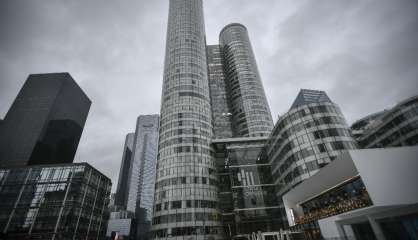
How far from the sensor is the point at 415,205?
85.6 feet

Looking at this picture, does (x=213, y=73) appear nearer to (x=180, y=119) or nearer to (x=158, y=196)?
(x=180, y=119)

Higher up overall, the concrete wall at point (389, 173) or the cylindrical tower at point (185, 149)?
the cylindrical tower at point (185, 149)

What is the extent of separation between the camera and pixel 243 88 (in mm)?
121375

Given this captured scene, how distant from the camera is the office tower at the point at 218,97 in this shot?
11719 centimetres

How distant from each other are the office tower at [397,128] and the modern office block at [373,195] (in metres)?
34.9

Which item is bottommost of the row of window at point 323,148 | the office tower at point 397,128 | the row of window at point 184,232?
the row of window at point 184,232

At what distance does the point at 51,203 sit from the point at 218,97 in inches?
3603

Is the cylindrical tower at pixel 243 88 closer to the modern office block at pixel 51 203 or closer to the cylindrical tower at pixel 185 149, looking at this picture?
the cylindrical tower at pixel 185 149

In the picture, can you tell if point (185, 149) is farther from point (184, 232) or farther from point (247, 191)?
point (184, 232)

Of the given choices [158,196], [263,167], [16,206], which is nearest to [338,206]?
[263,167]

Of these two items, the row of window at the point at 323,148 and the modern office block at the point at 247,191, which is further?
the modern office block at the point at 247,191

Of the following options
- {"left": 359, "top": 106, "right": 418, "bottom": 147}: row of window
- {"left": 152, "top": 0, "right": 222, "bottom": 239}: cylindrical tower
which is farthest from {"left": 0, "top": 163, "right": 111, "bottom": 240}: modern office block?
{"left": 359, "top": 106, "right": 418, "bottom": 147}: row of window

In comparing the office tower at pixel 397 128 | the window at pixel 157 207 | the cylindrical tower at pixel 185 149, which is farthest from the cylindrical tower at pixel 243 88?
the window at pixel 157 207

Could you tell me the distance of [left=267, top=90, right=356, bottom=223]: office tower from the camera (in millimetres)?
47406
